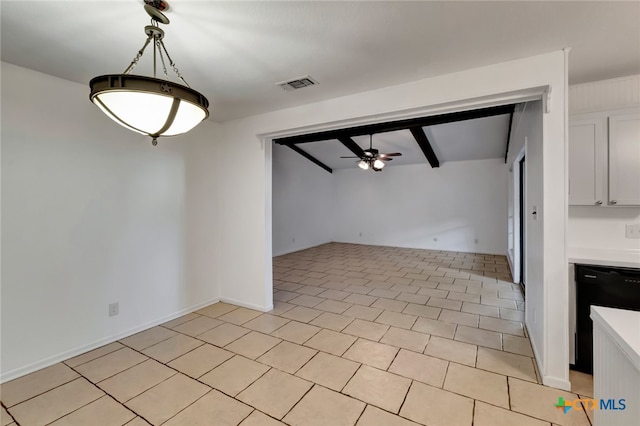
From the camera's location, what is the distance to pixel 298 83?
8.30ft

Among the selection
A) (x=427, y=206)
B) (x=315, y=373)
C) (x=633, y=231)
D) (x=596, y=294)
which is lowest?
(x=315, y=373)

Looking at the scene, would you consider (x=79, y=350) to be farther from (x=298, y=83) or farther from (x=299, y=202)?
(x=299, y=202)

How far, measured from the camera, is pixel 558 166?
6.46 ft

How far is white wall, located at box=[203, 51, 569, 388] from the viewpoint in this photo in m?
1.98

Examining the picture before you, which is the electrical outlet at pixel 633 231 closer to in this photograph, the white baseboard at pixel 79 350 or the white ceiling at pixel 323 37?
the white ceiling at pixel 323 37

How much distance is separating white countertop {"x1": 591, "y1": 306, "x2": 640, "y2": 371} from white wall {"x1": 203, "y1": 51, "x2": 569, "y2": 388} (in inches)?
38.1

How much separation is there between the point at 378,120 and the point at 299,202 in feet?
17.6

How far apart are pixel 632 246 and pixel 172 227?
4.62 m

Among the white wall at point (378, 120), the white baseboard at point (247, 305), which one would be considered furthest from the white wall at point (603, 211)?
the white baseboard at point (247, 305)

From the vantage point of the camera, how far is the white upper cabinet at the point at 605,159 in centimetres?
229

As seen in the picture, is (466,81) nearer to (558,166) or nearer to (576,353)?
(558,166)

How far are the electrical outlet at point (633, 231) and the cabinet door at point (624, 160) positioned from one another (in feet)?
1.10

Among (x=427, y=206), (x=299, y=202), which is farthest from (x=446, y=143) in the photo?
(x=299, y=202)

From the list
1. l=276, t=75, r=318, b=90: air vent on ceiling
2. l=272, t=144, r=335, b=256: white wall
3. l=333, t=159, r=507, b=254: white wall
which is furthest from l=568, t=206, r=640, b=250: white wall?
l=272, t=144, r=335, b=256: white wall
